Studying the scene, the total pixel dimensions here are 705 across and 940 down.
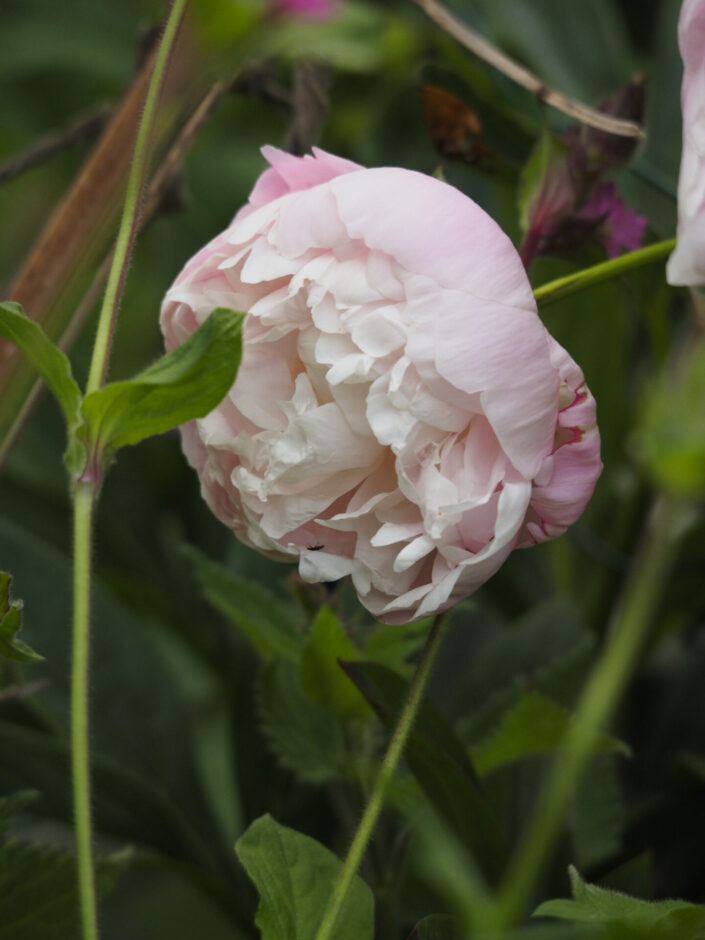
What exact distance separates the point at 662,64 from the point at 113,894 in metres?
0.47

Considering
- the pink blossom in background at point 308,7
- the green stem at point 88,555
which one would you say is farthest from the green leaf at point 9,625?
the pink blossom in background at point 308,7

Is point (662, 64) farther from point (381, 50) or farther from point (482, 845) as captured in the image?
point (482, 845)

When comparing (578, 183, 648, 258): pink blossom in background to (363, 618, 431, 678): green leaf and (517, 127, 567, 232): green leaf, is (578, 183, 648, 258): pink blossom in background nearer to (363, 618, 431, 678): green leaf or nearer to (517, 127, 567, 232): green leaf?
(517, 127, 567, 232): green leaf

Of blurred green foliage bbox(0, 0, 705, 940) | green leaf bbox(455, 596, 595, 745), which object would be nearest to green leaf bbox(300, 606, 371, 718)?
blurred green foliage bbox(0, 0, 705, 940)

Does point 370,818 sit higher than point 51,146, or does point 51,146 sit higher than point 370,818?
point 51,146

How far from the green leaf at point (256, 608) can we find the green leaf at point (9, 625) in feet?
0.28

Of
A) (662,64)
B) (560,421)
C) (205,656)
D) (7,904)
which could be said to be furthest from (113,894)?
(662,64)

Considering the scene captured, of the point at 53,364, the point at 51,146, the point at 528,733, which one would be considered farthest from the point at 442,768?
the point at 51,146

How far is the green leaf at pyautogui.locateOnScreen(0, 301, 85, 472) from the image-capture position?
205 millimetres

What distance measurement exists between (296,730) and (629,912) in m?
0.12

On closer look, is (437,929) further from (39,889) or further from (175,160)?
(175,160)

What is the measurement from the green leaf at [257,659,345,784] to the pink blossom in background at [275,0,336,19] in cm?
28

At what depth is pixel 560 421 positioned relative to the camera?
0.68ft

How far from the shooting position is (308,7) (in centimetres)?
45
